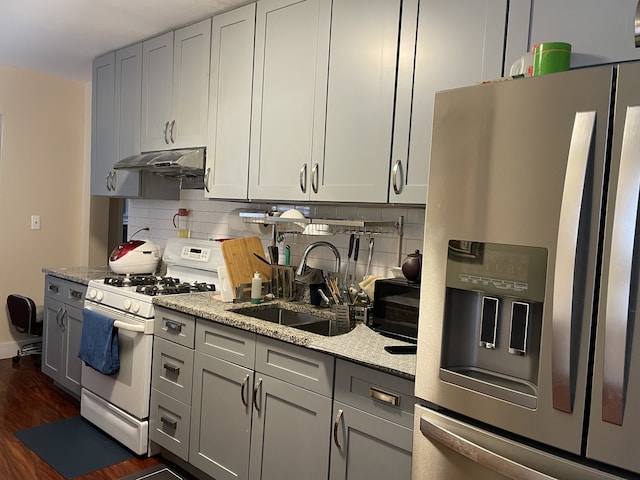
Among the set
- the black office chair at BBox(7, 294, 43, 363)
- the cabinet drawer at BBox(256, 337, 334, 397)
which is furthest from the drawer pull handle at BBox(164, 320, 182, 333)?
the black office chair at BBox(7, 294, 43, 363)

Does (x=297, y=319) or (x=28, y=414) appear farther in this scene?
(x=28, y=414)

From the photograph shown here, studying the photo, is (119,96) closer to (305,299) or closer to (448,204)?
(305,299)

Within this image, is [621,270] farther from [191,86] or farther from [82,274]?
[82,274]

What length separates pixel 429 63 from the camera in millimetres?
1915

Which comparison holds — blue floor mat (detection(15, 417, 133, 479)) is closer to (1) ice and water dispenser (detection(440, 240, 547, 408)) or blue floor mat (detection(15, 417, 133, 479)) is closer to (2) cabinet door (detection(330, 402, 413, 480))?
(2) cabinet door (detection(330, 402, 413, 480))

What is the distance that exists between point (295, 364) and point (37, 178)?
3602mm

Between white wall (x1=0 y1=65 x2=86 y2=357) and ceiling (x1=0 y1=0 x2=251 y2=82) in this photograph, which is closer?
ceiling (x1=0 y1=0 x2=251 y2=82)

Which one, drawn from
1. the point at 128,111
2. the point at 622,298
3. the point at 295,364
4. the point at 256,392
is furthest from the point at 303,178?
the point at 128,111

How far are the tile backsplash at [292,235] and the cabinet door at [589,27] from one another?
930 mm

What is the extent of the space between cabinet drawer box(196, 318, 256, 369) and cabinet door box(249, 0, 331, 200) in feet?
2.31

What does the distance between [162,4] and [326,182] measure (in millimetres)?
Answer: 1445

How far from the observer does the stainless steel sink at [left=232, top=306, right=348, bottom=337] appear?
7.78ft

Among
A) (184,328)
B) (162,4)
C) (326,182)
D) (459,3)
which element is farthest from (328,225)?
(162,4)

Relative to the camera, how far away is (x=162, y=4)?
2.72 metres
